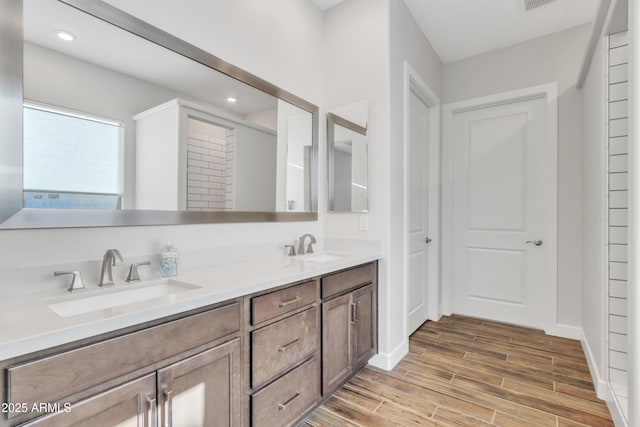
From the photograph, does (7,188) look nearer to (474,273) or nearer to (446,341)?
(446,341)

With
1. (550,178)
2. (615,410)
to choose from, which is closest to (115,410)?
(615,410)

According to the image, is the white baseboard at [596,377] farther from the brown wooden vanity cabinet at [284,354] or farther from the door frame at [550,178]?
the brown wooden vanity cabinet at [284,354]

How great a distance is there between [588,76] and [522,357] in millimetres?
2269

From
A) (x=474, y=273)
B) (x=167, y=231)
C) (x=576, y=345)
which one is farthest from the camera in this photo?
(x=474, y=273)

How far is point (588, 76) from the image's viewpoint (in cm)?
245

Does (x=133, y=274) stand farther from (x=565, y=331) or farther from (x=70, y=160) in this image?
(x=565, y=331)

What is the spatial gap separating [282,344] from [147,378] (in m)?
0.64

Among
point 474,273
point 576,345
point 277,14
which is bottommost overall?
point 576,345

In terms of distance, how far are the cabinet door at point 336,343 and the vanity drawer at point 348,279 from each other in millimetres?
56

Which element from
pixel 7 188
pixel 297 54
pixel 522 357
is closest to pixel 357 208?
pixel 297 54

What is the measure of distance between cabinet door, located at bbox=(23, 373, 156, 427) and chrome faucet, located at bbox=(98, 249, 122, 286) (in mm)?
506

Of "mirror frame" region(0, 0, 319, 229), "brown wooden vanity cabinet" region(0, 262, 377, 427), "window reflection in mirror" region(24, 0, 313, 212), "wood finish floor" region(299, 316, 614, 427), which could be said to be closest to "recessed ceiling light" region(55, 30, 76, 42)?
"window reflection in mirror" region(24, 0, 313, 212)

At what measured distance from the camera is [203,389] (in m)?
1.16

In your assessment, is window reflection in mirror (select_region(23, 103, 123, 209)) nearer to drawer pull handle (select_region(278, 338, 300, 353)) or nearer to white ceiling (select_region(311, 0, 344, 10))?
drawer pull handle (select_region(278, 338, 300, 353))
